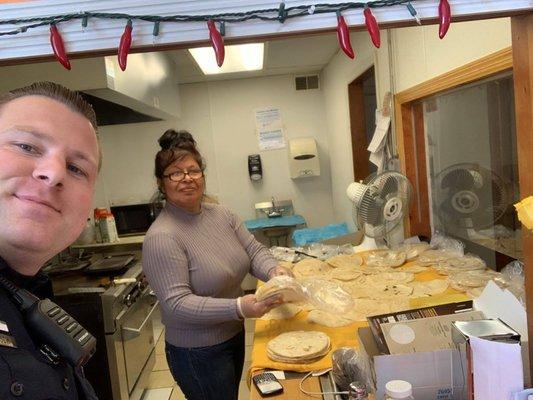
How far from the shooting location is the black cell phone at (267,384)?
1.21 m

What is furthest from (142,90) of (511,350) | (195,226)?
(511,350)

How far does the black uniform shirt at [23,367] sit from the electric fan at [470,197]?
1850 mm

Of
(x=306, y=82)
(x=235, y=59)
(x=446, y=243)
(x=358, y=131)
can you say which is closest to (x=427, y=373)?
(x=446, y=243)

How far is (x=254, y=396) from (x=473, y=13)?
1.08m

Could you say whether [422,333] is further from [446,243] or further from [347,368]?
[446,243]

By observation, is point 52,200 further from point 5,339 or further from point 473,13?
point 473,13

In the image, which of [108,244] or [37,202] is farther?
[108,244]

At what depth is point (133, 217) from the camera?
4.08 m

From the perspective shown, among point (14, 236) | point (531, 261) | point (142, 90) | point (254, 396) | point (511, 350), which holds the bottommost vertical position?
point (254, 396)

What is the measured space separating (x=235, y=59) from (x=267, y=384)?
10.0ft

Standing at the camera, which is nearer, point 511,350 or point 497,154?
point 511,350

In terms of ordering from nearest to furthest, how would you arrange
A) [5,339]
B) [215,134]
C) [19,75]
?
[5,339]
[19,75]
[215,134]

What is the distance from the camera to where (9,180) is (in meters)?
0.66

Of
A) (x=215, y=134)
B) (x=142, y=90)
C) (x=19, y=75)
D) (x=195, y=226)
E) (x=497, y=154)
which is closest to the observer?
(x=195, y=226)
